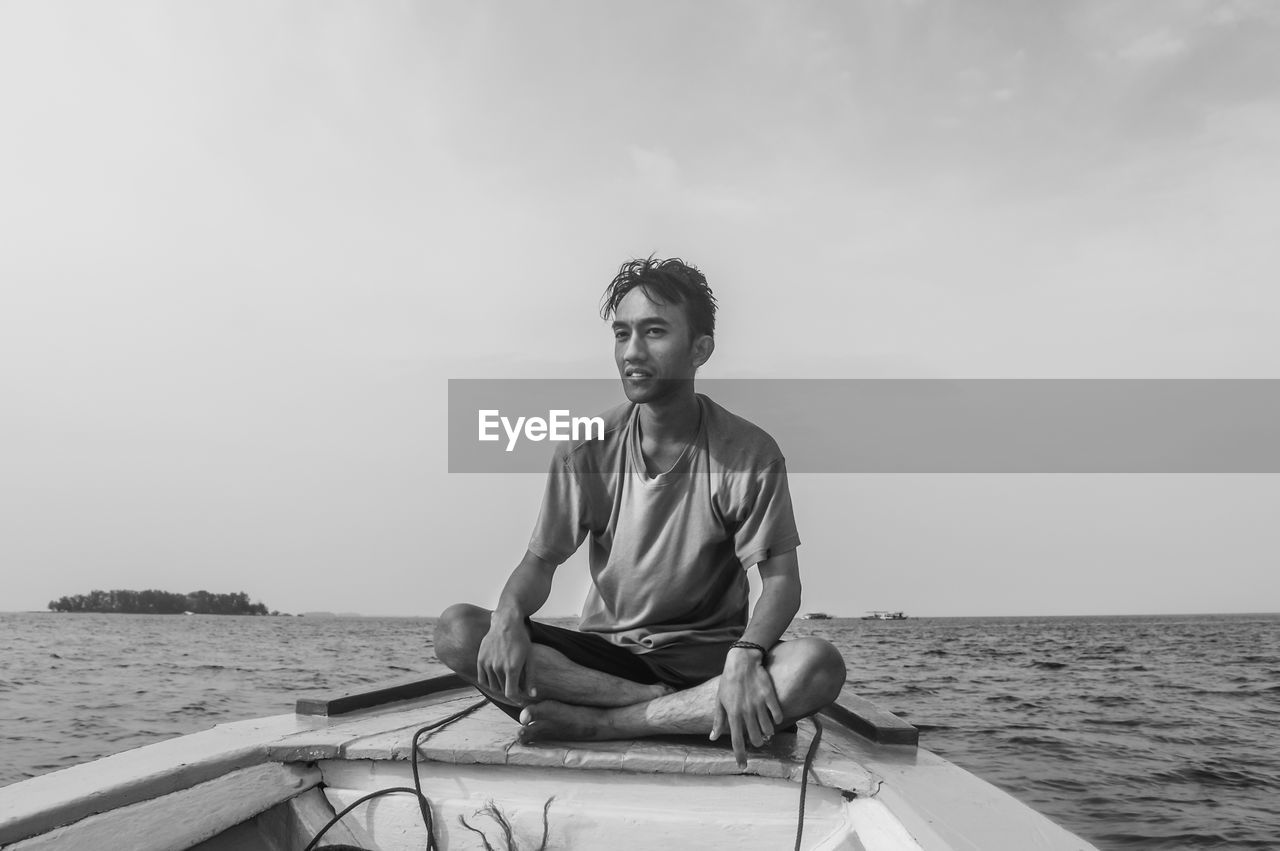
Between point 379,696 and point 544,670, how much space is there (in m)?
0.86

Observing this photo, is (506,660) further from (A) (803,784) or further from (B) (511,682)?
(A) (803,784)

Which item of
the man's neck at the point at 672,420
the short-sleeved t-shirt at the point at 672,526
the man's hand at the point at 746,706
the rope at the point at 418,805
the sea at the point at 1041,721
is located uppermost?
the man's neck at the point at 672,420

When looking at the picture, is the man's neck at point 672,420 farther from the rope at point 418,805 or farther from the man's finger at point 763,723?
the rope at point 418,805

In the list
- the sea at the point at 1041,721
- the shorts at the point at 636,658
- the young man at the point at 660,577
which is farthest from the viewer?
the sea at the point at 1041,721

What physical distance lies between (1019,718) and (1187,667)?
13.2 meters

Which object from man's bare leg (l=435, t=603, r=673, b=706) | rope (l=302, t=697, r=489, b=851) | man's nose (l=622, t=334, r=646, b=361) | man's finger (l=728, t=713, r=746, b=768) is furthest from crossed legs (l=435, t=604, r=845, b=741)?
man's nose (l=622, t=334, r=646, b=361)

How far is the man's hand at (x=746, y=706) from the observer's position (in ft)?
6.57

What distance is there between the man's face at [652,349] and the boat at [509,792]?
3.13 feet

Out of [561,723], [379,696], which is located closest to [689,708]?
[561,723]

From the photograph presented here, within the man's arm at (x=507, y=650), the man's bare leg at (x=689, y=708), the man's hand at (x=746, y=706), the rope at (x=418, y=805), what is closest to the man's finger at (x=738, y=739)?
the man's hand at (x=746, y=706)

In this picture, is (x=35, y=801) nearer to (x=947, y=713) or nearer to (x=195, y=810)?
(x=195, y=810)

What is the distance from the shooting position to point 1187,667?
19.8 meters

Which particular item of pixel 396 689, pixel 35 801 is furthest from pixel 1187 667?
pixel 35 801

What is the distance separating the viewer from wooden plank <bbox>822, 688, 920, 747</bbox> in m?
2.34
